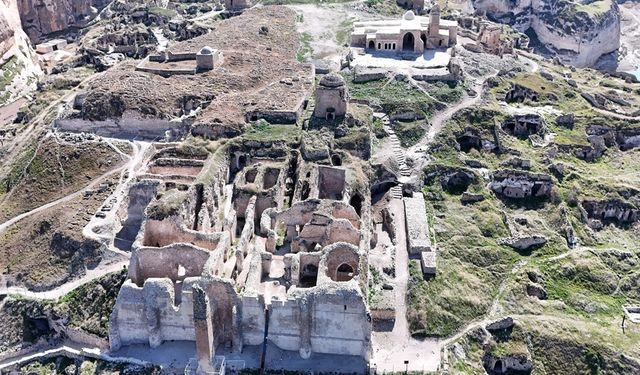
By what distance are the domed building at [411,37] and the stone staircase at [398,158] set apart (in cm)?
1964

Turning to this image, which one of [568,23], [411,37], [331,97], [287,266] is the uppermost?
[331,97]

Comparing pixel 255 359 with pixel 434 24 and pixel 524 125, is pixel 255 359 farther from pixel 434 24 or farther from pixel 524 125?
pixel 434 24

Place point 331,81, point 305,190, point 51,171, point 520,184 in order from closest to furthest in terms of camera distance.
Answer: point 305,190 < point 51,171 < point 520,184 < point 331,81

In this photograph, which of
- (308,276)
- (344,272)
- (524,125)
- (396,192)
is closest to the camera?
(308,276)

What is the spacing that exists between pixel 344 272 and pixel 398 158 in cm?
2072

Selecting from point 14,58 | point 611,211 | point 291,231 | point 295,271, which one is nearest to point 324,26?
point 611,211

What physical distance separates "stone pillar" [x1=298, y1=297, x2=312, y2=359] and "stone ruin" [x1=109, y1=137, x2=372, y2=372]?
0.20ft

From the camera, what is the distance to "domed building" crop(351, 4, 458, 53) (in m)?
83.5

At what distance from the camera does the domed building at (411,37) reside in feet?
274

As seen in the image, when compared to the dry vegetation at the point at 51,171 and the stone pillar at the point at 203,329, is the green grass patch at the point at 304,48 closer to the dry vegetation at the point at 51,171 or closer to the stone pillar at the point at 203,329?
the dry vegetation at the point at 51,171

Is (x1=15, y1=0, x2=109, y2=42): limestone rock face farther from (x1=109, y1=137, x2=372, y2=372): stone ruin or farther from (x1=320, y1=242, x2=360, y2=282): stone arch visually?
(x1=320, y1=242, x2=360, y2=282): stone arch

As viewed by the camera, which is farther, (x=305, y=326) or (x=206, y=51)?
(x=206, y=51)

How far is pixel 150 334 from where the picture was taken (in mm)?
41188

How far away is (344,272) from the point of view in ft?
145
